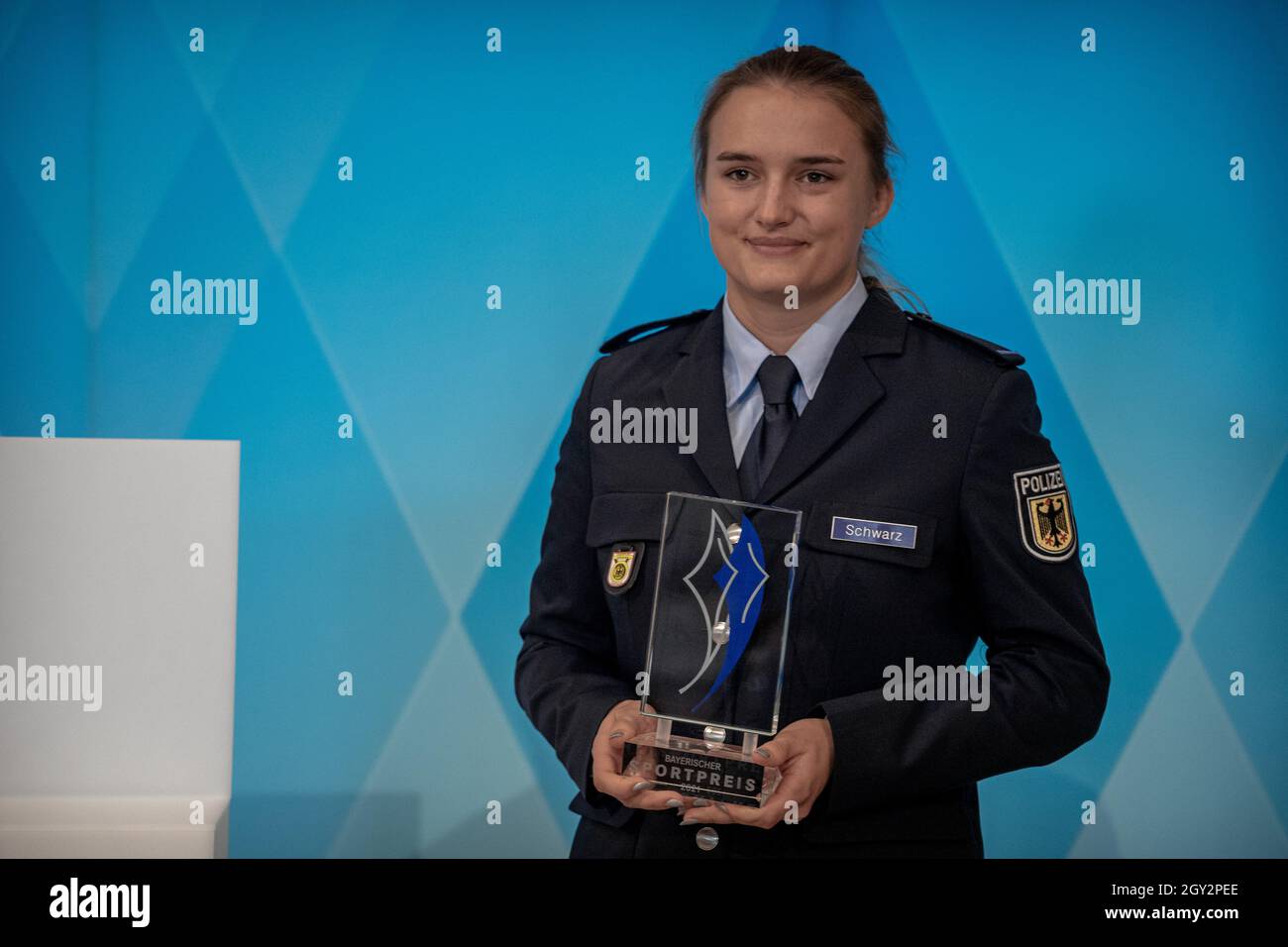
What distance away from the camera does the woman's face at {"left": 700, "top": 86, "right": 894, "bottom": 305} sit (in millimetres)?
1715

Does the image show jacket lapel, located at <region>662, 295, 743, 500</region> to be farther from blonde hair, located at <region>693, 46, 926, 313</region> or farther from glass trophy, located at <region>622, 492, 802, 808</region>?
blonde hair, located at <region>693, 46, 926, 313</region>

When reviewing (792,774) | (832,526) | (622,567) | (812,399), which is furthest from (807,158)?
(792,774)

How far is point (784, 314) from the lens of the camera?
5.81 ft

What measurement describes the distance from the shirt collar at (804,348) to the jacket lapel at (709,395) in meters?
0.02

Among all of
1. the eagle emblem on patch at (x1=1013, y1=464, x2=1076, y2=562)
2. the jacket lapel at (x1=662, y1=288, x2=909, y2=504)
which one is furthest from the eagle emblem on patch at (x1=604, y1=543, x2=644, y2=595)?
the eagle emblem on patch at (x1=1013, y1=464, x2=1076, y2=562)

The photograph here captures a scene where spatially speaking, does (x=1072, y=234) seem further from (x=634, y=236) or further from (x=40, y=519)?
(x=40, y=519)

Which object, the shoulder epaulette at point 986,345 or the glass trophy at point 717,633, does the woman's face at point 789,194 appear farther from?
the glass trophy at point 717,633

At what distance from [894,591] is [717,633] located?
23cm

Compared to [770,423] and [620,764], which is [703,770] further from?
[770,423]

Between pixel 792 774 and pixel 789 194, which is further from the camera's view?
pixel 789 194

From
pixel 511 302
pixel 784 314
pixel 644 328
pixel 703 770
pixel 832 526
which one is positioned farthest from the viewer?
pixel 511 302

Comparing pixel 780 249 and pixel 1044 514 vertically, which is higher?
pixel 780 249

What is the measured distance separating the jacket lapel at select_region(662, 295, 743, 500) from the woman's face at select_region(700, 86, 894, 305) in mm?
100

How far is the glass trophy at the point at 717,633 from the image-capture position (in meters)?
1.59
